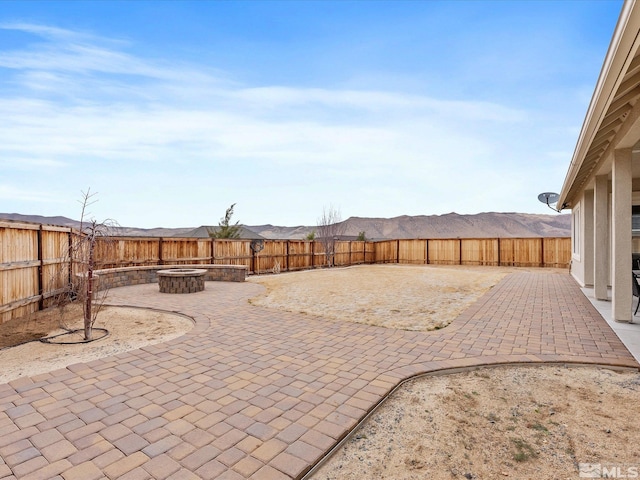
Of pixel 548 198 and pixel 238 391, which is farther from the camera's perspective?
pixel 548 198

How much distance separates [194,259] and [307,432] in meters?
10.8

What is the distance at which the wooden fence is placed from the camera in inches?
216

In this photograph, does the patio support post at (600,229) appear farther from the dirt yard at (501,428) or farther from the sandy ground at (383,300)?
the dirt yard at (501,428)

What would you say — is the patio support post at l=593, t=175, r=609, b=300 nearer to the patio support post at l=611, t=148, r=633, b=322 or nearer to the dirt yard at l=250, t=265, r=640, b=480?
the patio support post at l=611, t=148, r=633, b=322

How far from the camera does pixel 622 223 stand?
5070 millimetres

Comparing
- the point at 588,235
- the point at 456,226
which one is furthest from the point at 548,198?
the point at 456,226

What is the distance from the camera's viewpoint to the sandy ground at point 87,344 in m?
3.59

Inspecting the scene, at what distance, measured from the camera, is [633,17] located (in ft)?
7.27

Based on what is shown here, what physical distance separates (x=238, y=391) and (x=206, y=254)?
405 inches

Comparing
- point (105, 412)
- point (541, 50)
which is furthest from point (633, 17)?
point (541, 50)

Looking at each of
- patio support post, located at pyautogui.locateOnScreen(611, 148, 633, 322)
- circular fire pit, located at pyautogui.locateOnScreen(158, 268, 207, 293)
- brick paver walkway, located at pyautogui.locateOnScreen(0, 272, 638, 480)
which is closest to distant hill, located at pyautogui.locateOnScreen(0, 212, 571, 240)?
circular fire pit, located at pyautogui.locateOnScreen(158, 268, 207, 293)

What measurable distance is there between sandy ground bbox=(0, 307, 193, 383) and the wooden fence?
2.00ft

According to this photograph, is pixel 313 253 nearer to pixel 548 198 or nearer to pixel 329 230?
pixel 329 230

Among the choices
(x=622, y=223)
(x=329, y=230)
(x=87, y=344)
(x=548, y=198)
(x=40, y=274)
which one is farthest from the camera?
(x=329, y=230)
